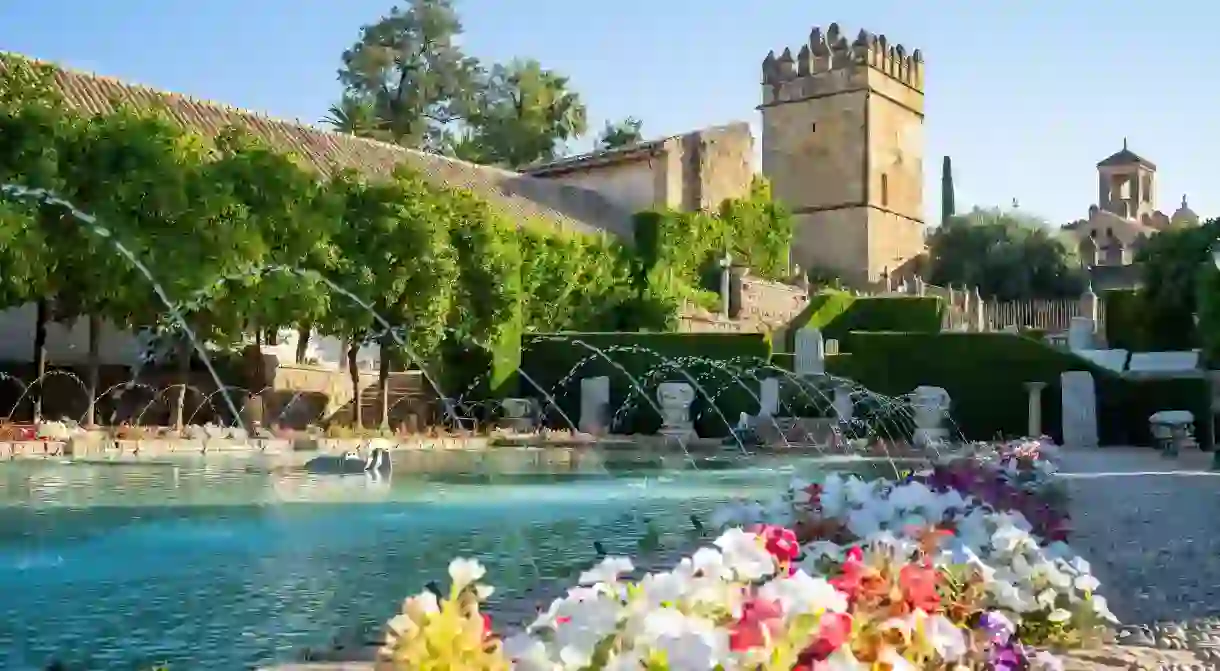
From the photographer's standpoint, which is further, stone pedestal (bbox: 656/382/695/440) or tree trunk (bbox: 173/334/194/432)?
stone pedestal (bbox: 656/382/695/440)

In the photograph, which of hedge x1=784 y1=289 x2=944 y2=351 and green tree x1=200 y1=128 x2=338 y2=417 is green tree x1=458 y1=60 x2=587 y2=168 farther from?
green tree x1=200 y1=128 x2=338 y2=417

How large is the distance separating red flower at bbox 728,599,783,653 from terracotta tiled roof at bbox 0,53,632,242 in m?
23.0

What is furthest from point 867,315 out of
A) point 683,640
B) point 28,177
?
point 683,640

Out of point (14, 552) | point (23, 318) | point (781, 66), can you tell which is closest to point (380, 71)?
point (781, 66)

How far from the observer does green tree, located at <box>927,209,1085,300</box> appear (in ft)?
157

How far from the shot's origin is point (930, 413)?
2116 centimetres

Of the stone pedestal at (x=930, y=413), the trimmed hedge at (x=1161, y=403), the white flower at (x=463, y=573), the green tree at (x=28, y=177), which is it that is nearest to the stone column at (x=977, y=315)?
the trimmed hedge at (x=1161, y=403)

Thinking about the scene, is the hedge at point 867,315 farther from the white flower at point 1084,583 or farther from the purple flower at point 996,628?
the purple flower at point 996,628

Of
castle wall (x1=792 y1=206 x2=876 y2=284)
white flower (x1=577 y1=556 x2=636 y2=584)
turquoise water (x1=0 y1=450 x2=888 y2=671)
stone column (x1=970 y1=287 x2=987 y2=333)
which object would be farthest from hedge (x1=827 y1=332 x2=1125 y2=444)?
castle wall (x1=792 y1=206 x2=876 y2=284)

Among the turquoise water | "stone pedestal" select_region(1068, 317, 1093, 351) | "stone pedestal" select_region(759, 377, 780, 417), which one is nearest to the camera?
the turquoise water

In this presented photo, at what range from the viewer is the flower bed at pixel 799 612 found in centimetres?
225

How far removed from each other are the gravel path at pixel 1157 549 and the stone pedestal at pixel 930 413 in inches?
223

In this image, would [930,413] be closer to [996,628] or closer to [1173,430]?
[1173,430]

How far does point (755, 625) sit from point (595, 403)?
2252 cm
